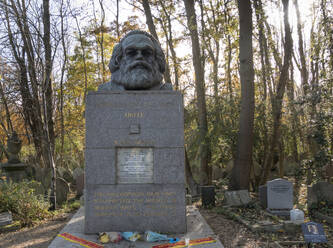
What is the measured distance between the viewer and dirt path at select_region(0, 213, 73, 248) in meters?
5.15

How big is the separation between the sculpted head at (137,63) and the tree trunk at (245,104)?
4.06 meters

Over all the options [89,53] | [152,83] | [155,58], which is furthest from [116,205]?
[89,53]

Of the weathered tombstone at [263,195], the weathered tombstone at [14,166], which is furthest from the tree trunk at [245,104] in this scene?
the weathered tombstone at [14,166]

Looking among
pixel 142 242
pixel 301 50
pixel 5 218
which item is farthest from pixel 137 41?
pixel 301 50

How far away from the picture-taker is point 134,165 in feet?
15.2

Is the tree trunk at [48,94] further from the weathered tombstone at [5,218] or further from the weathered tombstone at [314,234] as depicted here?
the weathered tombstone at [314,234]

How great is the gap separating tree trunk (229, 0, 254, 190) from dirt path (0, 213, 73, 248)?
5125 millimetres

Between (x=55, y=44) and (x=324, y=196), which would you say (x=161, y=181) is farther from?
(x=55, y=44)

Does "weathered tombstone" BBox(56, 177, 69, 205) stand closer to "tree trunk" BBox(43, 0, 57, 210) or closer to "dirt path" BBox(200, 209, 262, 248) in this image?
"tree trunk" BBox(43, 0, 57, 210)

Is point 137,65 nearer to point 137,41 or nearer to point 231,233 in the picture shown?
point 137,41

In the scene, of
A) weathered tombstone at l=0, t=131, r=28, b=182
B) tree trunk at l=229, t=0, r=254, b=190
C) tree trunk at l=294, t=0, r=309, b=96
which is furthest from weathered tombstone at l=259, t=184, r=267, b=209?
tree trunk at l=294, t=0, r=309, b=96

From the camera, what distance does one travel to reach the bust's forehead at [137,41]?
5031mm

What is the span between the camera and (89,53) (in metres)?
18.1

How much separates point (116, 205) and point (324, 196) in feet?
18.3
